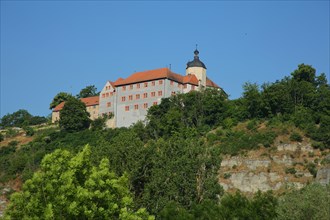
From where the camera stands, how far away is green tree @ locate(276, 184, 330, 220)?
36.0 metres

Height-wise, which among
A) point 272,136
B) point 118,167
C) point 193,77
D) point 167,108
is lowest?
point 118,167

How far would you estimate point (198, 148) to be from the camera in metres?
54.5

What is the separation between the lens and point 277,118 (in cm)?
8656

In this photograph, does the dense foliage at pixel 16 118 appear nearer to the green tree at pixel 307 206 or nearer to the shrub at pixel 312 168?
the shrub at pixel 312 168

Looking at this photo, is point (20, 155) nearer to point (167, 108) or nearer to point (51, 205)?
point (167, 108)

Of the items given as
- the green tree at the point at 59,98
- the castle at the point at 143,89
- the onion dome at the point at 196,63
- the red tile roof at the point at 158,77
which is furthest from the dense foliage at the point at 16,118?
the onion dome at the point at 196,63

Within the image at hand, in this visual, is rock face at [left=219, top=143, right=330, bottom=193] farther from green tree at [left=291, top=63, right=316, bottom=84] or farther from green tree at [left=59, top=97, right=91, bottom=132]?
green tree at [left=59, top=97, right=91, bottom=132]

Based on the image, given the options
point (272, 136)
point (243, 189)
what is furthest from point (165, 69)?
point (243, 189)

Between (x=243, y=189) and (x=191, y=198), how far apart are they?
24.8 m

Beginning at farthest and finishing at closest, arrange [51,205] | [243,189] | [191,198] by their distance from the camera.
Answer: [243,189] → [191,198] → [51,205]

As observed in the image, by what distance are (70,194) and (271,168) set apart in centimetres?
4416

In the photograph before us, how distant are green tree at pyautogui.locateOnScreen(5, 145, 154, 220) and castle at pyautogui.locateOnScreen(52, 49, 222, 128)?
6528 centimetres

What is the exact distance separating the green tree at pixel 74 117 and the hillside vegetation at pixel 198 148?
1.55 meters

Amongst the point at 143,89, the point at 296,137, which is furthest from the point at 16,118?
the point at 296,137
